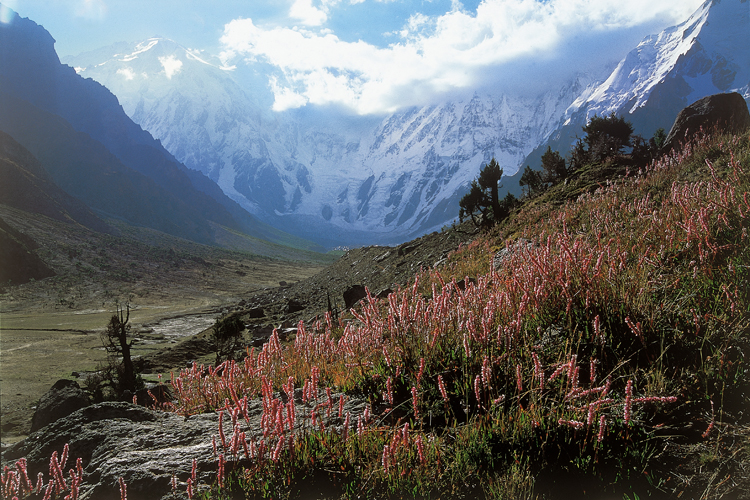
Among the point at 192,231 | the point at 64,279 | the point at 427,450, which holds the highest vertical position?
the point at 192,231

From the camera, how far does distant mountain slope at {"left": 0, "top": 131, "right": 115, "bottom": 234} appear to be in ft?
287

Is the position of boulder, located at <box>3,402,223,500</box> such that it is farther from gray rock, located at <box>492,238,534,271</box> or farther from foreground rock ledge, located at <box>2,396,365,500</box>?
gray rock, located at <box>492,238,534,271</box>

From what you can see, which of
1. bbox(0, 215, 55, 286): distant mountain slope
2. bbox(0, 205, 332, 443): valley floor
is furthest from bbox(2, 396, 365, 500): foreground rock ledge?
bbox(0, 215, 55, 286): distant mountain slope

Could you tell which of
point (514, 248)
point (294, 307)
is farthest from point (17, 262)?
point (514, 248)

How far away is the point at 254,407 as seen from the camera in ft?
12.4

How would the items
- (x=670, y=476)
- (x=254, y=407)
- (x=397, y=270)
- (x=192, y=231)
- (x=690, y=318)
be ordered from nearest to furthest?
(x=670, y=476) < (x=690, y=318) < (x=254, y=407) < (x=397, y=270) < (x=192, y=231)

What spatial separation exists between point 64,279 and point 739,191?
73.2m

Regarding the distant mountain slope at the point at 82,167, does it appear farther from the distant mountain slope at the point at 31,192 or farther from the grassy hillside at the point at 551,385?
the grassy hillside at the point at 551,385

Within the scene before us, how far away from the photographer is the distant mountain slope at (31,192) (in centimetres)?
8750

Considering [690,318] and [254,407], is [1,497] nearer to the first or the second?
[254,407]

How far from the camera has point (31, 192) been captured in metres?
90.8

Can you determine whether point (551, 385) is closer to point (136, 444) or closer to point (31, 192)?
point (136, 444)

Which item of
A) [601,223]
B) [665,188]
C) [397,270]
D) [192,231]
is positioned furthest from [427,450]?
[192,231]

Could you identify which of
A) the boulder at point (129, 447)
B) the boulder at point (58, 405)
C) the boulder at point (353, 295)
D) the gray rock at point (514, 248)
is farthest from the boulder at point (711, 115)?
the boulder at point (58, 405)
